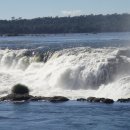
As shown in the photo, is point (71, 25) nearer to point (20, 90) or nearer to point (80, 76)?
point (80, 76)

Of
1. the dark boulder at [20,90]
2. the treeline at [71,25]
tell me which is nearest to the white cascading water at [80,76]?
the dark boulder at [20,90]

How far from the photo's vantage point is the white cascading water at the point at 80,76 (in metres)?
39.8

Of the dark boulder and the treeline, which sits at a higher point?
the dark boulder

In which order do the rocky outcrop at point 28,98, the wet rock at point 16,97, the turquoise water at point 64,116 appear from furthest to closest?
the wet rock at point 16,97 < the rocky outcrop at point 28,98 < the turquoise water at point 64,116

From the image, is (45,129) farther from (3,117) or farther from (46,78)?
(46,78)

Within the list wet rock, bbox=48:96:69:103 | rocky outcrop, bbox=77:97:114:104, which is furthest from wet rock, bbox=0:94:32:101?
rocky outcrop, bbox=77:97:114:104

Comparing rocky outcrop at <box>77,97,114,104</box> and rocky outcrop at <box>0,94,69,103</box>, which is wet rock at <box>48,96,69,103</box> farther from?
rocky outcrop at <box>77,97,114,104</box>

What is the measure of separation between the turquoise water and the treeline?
109 metres

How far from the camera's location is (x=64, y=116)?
109ft

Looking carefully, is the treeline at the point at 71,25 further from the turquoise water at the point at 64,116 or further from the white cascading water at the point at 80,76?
the turquoise water at the point at 64,116

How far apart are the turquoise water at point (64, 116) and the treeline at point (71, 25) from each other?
10859 centimetres

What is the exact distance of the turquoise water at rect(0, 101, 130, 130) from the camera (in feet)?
102

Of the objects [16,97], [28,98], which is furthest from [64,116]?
[16,97]

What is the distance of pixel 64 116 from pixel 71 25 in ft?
425
